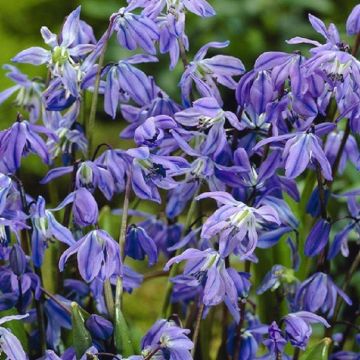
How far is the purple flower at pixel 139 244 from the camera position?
124 centimetres

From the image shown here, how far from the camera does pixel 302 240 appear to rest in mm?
1570

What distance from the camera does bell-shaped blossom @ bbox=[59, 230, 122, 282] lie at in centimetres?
112

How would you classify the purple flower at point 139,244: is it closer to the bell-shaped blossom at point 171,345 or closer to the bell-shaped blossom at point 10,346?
the bell-shaped blossom at point 171,345

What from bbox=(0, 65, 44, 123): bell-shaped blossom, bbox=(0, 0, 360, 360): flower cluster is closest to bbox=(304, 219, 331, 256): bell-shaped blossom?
bbox=(0, 0, 360, 360): flower cluster

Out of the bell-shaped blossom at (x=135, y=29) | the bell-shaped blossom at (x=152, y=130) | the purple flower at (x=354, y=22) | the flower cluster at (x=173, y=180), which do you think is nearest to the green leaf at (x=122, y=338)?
the flower cluster at (x=173, y=180)

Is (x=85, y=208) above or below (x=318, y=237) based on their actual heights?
above

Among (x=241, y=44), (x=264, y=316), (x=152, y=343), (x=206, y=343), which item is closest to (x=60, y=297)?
(x=152, y=343)

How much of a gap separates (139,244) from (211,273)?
162mm

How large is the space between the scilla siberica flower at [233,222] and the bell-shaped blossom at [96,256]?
12cm

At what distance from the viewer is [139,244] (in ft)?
4.09

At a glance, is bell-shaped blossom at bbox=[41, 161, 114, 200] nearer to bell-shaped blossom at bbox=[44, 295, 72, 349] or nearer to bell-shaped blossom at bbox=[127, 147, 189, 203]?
bell-shaped blossom at bbox=[127, 147, 189, 203]

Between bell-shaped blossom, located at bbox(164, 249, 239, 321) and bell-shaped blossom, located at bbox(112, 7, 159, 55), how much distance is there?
0.92 feet

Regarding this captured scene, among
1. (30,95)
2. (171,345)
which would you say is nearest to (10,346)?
(171,345)

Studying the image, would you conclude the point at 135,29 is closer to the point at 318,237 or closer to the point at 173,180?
the point at 173,180
